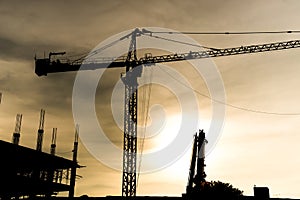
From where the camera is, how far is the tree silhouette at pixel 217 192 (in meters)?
45.2

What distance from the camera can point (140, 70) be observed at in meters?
79.6

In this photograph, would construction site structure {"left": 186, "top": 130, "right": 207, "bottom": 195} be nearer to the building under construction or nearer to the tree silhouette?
the tree silhouette

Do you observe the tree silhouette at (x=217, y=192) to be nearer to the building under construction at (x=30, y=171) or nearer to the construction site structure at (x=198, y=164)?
the construction site structure at (x=198, y=164)

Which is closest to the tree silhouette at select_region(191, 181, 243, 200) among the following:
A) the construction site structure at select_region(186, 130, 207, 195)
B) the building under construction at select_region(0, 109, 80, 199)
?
the construction site structure at select_region(186, 130, 207, 195)

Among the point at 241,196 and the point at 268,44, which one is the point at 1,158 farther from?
the point at 268,44

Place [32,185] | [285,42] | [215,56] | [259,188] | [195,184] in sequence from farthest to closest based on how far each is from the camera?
[215,56] → [285,42] → [32,185] → [195,184] → [259,188]

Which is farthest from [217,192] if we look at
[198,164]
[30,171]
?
[30,171]

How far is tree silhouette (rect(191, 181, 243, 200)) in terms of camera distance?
45.2m

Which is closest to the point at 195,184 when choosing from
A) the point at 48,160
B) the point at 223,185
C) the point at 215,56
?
the point at 223,185

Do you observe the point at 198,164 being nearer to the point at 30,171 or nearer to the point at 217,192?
the point at 217,192

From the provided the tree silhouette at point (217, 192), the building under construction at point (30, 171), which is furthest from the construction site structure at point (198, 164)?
the building under construction at point (30, 171)

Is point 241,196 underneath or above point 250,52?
underneath

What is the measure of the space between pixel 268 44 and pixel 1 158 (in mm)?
50269

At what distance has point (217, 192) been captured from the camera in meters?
45.6
